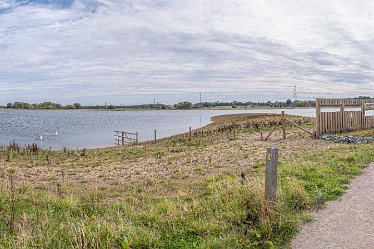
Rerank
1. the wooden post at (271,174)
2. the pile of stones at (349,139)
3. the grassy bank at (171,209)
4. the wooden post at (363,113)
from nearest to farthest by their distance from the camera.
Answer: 1. the grassy bank at (171,209)
2. the wooden post at (271,174)
3. the pile of stones at (349,139)
4. the wooden post at (363,113)

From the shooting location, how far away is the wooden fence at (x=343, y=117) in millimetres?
22953

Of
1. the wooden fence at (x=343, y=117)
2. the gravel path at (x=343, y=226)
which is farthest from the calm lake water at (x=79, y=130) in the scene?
the gravel path at (x=343, y=226)

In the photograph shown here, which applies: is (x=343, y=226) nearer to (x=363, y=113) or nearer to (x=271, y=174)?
(x=271, y=174)

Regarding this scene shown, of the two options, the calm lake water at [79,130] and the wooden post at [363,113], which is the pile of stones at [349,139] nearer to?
the wooden post at [363,113]

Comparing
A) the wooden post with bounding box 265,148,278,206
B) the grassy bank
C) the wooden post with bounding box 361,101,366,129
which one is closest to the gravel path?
the grassy bank

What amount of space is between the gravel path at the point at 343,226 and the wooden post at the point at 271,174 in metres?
0.77

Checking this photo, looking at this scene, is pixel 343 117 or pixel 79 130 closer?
pixel 343 117

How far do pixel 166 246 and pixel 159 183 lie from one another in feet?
20.3

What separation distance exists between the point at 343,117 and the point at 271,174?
64.7ft

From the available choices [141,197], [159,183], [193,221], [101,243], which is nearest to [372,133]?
[159,183]

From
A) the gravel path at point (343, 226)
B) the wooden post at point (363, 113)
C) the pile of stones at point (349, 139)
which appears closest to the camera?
the gravel path at point (343, 226)

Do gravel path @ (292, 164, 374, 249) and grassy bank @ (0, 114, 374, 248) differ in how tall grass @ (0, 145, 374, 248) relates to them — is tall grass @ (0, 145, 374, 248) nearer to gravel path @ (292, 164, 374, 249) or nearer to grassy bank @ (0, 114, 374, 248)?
grassy bank @ (0, 114, 374, 248)

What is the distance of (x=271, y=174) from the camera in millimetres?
6719

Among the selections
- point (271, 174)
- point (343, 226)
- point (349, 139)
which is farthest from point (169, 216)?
point (349, 139)
